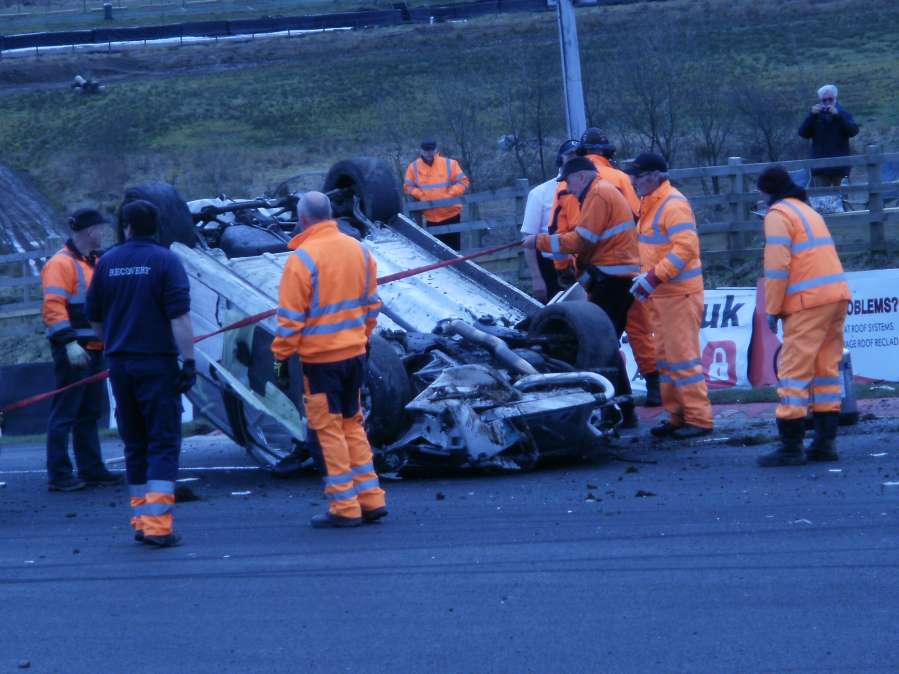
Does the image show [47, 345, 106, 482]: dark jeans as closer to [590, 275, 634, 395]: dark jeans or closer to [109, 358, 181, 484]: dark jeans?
[109, 358, 181, 484]: dark jeans

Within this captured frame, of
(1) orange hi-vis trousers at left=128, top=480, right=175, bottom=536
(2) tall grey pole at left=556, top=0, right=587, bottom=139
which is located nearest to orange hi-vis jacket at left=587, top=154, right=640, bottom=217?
A: (2) tall grey pole at left=556, top=0, right=587, bottom=139

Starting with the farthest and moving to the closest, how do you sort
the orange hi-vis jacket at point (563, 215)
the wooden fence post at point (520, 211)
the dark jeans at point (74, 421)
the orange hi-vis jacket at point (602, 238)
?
the wooden fence post at point (520, 211) < the orange hi-vis jacket at point (563, 215) < the orange hi-vis jacket at point (602, 238) < the dark jeans at point (74, 421)

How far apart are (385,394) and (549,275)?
11.8ft

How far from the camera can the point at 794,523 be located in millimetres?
7125

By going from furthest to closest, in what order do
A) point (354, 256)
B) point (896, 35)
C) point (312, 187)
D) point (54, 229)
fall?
point (896, 35) < point (54, 229) < point (312, 187) < point (354, 256)

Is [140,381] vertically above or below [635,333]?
above

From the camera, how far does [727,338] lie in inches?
540

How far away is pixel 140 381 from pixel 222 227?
3.43 m

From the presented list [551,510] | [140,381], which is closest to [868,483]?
[551,510]

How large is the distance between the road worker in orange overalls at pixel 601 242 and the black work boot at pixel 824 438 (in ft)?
5.18

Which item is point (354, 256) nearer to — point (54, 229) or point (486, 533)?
point (486, 533)

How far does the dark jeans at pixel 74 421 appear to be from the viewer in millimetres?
9938

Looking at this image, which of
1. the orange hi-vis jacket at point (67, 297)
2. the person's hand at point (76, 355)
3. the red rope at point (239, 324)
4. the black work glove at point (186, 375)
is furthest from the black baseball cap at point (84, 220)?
the black work glove at point (186, 375)

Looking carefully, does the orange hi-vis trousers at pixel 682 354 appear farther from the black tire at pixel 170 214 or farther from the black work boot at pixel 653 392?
the black tire at pixel 170 214
